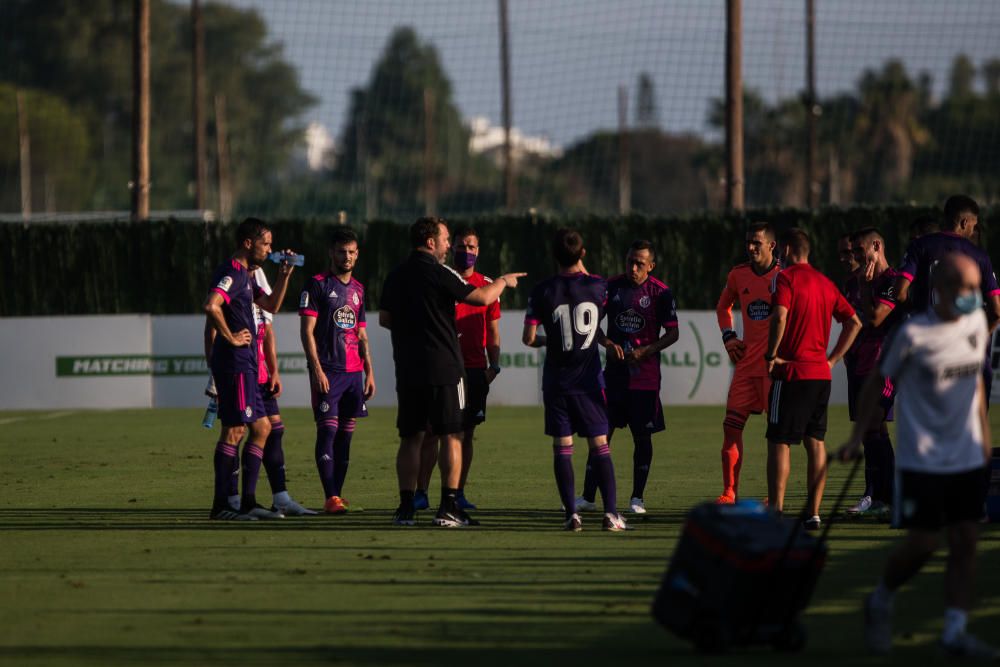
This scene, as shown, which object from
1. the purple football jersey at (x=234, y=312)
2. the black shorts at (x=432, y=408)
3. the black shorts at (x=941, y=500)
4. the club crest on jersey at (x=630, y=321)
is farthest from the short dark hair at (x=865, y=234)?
the black shorts at (x=941, y=500)

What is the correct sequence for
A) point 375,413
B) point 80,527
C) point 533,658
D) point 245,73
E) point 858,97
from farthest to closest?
point 245,73 < point 858,97 < point 375,413 < point 80,527 < point 533,658

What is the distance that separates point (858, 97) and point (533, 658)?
73218 millimetres

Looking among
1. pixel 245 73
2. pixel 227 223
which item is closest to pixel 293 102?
pixel 245 73

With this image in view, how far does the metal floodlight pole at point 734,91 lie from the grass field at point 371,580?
9618mm

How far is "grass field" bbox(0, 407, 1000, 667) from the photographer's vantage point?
6926 mm

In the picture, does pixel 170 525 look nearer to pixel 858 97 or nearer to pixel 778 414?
pixel 778 414

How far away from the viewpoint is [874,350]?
462 inches

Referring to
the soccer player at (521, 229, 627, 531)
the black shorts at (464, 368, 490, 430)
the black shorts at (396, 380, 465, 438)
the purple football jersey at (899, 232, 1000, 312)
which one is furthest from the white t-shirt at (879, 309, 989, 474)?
the black shorts at (464, 368, 490, 430)

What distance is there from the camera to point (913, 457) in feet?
22.1

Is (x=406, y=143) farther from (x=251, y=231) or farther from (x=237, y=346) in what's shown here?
(x=237, y=346)

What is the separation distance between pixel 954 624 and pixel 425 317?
487 cm

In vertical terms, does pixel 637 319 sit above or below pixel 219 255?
below

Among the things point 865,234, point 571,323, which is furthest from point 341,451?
point 865,234

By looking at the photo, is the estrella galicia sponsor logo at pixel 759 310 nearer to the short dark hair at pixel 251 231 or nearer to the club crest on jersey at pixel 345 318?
the club crest on jersey at pixel 345 318
